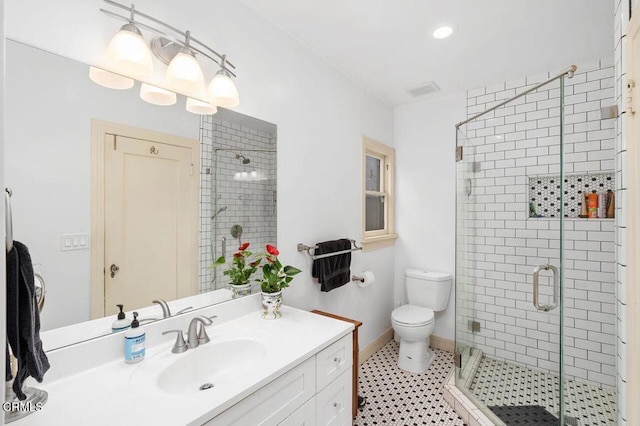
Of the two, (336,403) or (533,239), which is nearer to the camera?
(336,403)

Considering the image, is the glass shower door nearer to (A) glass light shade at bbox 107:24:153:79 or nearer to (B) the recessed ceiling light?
(B) the recessed ceiling light

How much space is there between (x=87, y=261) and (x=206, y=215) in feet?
1.73

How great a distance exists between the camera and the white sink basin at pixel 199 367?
109 centimetres

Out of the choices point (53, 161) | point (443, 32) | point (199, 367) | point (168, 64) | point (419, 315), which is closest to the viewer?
point (53, 161)

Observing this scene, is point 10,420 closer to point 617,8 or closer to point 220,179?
point 220,179

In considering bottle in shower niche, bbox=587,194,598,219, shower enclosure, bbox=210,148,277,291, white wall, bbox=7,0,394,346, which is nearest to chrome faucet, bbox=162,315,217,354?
shower enclosure, bbox=210,148,277,291

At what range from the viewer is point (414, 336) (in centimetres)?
248

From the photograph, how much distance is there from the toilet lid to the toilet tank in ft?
0.33

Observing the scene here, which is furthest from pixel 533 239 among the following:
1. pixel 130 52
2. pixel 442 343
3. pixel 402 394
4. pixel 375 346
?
pixel 130 52

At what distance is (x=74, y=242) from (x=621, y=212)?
6.81 ft

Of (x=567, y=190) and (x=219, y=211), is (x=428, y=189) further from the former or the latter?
(x=219, y=211)

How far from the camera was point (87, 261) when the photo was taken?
115cm

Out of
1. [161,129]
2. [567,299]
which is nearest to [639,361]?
[567,299]

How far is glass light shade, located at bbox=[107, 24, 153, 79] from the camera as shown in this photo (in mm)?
1147
